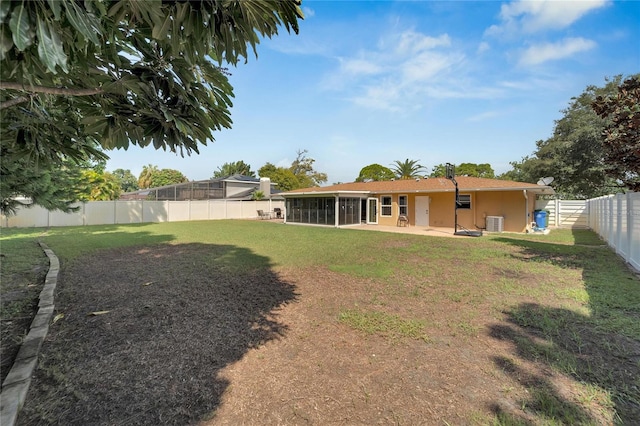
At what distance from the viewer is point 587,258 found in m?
8.10

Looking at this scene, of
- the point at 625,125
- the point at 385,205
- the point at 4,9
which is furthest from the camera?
the point at 385,205

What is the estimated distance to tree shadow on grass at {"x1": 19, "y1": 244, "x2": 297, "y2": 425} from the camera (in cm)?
238

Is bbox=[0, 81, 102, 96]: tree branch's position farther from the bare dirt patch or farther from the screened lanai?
the screened lanai

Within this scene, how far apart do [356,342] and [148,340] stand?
2548 millimetres

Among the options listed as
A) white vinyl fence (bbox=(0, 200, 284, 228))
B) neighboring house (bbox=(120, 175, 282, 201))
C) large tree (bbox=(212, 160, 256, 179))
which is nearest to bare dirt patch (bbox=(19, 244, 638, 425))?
white vinyl fence (bbox=(0, 200, 284, 228))

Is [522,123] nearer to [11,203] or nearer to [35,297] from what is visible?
[35,297]

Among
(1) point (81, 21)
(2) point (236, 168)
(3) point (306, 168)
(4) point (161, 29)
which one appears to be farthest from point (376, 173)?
(1) point (81, 21)

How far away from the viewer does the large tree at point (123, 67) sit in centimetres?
128

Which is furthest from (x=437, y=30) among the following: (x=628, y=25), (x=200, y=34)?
(x=200, y=34)

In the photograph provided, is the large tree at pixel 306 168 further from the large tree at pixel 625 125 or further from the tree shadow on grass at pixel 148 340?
the large tree at pixel 625 125

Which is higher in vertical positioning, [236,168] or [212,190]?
[236,168]

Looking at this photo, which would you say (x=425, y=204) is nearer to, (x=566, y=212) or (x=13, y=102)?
(x=566, y=212)

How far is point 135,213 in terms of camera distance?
22.6m

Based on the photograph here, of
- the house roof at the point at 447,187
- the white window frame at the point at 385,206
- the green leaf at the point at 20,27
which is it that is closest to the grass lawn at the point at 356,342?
the green leaf at the point at 20,27
